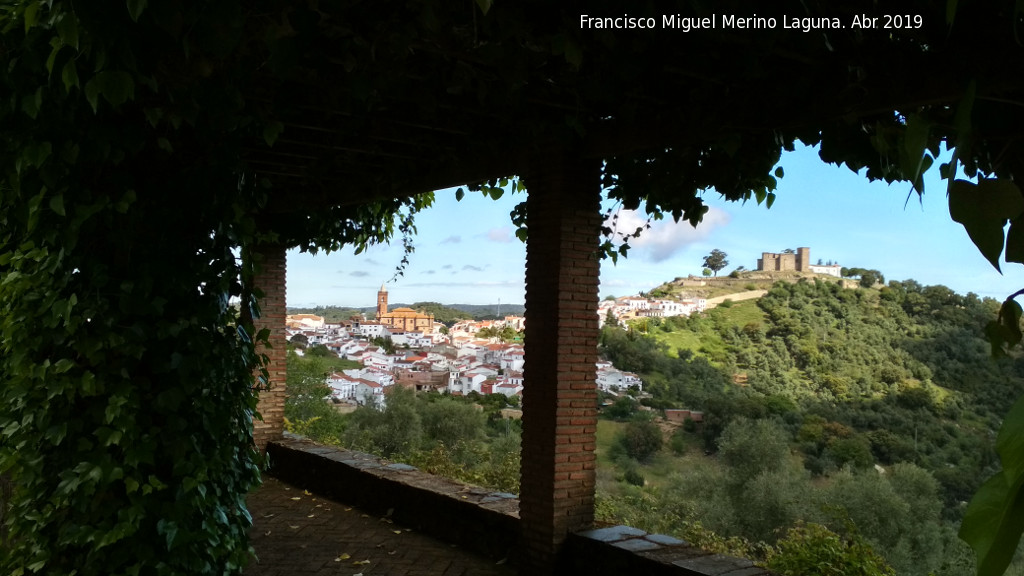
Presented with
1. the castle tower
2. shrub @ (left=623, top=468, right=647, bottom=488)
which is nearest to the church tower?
shrub @ (left=623, top=468, right=647, bottom=488)

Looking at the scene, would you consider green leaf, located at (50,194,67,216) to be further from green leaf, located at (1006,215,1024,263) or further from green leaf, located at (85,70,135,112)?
green leaf, located at (1006,215,1024,263)

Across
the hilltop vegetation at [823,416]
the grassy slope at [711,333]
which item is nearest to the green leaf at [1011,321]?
the hilltop vegetation at [823,416]

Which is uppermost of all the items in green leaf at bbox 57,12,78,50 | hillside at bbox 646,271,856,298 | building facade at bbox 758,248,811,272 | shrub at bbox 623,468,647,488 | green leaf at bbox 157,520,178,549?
building facade at bbox 758,248,811,272

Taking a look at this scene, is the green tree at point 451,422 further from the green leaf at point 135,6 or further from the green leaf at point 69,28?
the green leaf at point 135,6

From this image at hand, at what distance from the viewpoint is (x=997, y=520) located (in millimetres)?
277

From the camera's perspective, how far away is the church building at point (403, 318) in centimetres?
1395

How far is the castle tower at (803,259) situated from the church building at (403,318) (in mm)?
6208

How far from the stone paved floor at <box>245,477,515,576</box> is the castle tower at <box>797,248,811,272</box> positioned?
7.57 metres

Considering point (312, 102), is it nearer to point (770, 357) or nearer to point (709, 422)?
point (709, 422)

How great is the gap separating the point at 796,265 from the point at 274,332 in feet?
24.9

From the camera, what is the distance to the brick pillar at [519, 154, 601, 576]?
5.20 m

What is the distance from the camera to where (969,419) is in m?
8.47

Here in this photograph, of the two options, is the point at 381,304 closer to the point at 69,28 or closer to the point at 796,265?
the point at 796,265

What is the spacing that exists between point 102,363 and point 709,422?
8.70m
